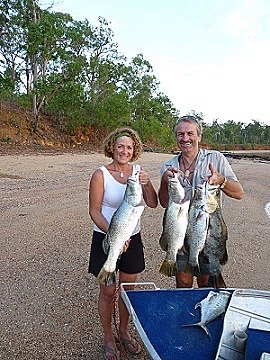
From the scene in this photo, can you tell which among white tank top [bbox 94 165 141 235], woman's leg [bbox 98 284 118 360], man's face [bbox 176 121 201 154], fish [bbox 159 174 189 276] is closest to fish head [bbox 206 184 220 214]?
fish [bbox 159 174 189 276]

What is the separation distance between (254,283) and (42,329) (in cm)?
356

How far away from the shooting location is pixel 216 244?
12.3ft

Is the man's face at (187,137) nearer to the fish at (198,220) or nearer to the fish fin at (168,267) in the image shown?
the fish at (198,220)

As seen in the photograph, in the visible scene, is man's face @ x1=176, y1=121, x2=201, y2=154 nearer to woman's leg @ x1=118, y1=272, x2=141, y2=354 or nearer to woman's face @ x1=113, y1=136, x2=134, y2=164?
woman's face @ x1=113, y1=136, x2=134, y2=164

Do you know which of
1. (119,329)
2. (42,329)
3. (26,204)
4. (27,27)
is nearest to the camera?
(119,329)

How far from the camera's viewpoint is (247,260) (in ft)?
25.7

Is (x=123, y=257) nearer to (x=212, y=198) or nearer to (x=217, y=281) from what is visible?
(x=217, y=281)

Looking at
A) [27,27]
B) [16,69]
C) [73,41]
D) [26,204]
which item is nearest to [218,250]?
[26,204]

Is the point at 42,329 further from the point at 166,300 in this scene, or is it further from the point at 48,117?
the point at 48,117

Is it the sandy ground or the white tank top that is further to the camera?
the sandy ground

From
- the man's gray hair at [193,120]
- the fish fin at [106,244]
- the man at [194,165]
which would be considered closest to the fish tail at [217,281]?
the man at [194,165]

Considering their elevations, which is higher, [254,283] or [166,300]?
[166,300]

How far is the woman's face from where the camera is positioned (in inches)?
148

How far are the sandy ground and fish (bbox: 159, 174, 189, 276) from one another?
4.21 feet
